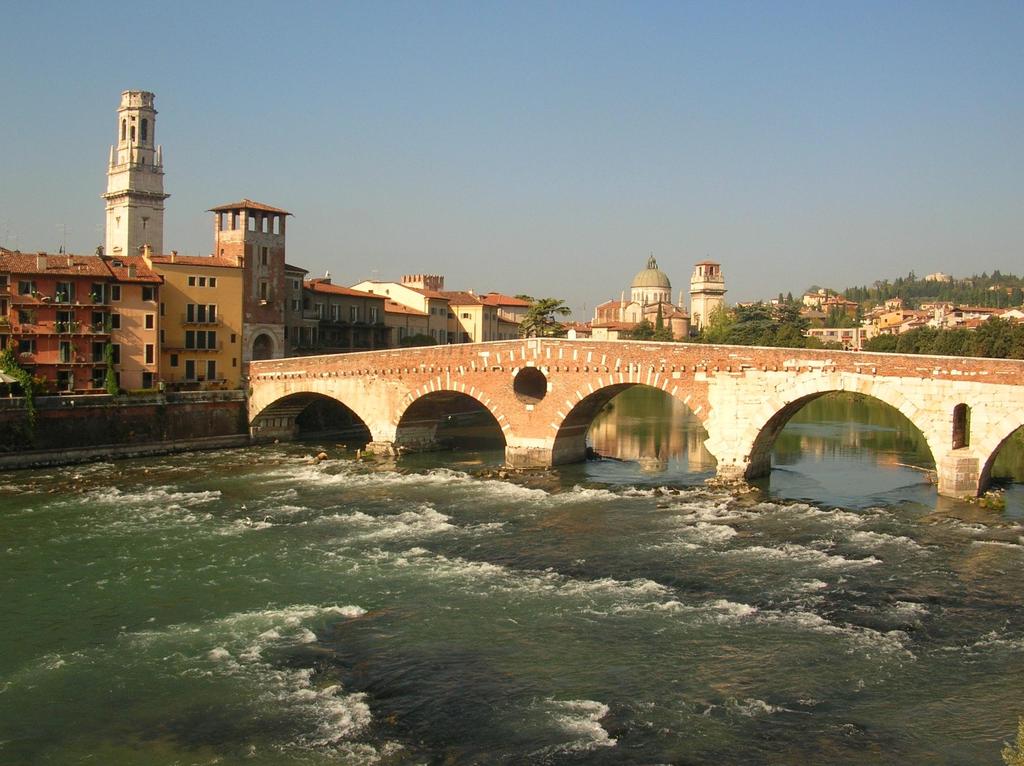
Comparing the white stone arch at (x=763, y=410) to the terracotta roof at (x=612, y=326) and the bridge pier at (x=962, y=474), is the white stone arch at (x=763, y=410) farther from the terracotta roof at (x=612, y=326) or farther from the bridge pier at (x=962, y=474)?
the terracotta roof at (x=612, y=326)

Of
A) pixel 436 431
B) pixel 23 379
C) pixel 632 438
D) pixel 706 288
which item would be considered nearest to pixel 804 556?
pixel 436 431

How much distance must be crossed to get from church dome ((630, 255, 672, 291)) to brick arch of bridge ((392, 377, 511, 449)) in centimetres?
13074

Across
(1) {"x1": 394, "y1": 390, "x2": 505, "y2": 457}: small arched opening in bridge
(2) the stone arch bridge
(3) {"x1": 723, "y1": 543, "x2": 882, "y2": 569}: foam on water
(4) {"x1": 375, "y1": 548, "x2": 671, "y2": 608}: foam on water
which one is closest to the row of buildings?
(2) the stone arch bridge

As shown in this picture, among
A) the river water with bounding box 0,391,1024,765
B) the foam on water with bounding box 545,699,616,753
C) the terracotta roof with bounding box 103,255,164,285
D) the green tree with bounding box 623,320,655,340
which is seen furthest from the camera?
the green tree with bounding box 623,320,655,340

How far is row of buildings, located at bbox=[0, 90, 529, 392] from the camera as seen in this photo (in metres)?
44.9

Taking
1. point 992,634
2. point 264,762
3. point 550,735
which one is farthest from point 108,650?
point 992,634

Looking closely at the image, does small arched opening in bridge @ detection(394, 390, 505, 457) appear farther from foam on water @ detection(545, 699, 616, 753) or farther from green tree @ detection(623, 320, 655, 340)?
green tree @ detection(623, 320, 655, 340)

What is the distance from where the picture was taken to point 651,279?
17462 cm

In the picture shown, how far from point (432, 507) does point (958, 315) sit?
121556 millimetres

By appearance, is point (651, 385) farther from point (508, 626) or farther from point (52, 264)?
point (52, 264)

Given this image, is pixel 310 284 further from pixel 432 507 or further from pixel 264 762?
pixel 264 762

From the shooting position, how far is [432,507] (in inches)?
1245

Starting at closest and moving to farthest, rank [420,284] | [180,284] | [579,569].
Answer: [579,569]
[180,284]
[420,284]

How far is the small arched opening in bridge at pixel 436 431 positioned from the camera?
4422cm
